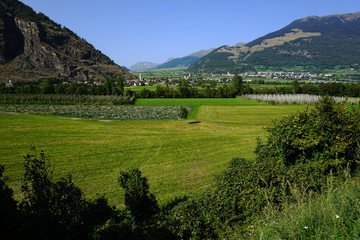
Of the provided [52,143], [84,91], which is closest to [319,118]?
[52,143]

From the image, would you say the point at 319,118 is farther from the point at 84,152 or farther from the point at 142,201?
the point at 84,152

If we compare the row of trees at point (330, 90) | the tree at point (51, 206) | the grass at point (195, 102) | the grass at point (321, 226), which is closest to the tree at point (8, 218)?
the tree at point (51, 206)

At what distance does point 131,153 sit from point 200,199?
19.3 m

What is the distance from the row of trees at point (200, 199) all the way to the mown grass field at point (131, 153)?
6829mm

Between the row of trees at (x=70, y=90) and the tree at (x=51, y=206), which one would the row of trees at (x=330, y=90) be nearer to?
the row of trees at (x=70, y=90)

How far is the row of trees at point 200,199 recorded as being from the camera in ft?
23.7

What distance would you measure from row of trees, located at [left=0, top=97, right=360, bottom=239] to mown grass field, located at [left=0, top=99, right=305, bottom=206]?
6829mm

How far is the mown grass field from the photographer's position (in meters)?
19.1

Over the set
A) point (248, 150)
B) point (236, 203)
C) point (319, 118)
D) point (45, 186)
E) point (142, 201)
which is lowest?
point (248, 150)

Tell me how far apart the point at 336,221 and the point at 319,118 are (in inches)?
378

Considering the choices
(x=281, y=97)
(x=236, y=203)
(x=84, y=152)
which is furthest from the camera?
(x=281, y=97)

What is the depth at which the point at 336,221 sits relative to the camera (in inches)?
189

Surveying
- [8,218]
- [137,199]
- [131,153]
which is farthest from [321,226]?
[131,153]

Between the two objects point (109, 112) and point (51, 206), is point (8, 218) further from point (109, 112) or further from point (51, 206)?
point (109, 112)
